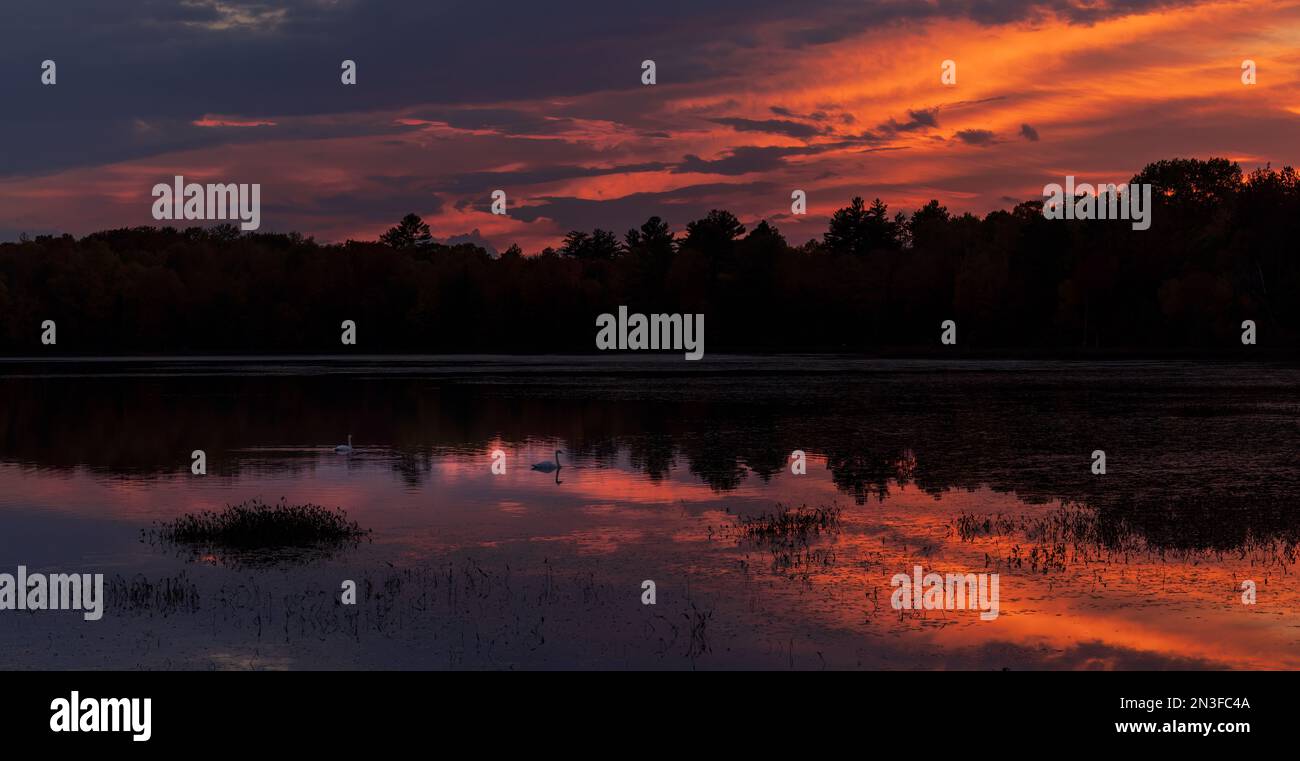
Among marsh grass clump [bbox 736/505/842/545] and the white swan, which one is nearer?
marsh grass clump [bbox 736/505/842/545]

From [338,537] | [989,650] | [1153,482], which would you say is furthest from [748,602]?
[1153,482]

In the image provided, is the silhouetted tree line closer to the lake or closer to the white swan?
the lake

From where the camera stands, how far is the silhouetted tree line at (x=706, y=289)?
467 feet

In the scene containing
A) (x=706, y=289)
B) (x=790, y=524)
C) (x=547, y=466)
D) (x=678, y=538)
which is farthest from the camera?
(x=706, y=289)

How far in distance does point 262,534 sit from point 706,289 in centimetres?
15714

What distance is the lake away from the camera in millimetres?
14852

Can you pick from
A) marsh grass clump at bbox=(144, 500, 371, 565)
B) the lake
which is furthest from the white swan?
marsh grass clump at bbox=(144, 500, 371, 565)

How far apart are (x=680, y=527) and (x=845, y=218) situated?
175705 millimetres

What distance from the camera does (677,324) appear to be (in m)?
181

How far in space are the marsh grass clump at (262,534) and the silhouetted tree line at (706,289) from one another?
413ft

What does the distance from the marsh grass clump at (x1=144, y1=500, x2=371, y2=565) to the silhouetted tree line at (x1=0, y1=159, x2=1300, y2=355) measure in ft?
413

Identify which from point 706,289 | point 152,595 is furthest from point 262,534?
point 706,289

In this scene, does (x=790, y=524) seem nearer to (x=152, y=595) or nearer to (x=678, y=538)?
(x=678, y=538)

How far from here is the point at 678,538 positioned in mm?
22141
